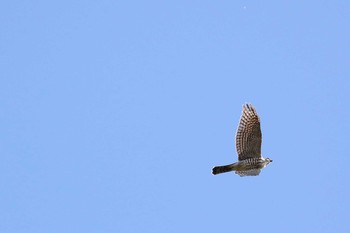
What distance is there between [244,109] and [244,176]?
8.48 ft

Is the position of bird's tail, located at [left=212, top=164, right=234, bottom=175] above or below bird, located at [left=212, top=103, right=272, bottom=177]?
below

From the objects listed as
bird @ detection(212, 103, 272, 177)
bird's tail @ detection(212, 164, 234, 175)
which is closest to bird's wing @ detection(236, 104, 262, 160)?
bird @ detection(212, 103, 272, 177)

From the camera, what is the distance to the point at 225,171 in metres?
34.9

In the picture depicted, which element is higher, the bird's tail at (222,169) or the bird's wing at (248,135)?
the bird's wing at (248,135)

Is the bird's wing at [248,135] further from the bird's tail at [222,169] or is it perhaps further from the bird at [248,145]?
the bird's tail at [222,169]

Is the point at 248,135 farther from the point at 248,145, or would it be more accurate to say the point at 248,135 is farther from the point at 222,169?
the point at 222,169

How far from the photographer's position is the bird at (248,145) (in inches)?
1363

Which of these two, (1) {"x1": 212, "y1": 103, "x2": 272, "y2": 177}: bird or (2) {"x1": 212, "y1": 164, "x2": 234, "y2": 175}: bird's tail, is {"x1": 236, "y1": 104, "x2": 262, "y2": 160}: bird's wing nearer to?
(1) {"x1": 212, "y1": 103, "x2": 272, "y2": 177}: bird

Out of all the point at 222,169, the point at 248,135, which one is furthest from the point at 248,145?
the point at 222,169

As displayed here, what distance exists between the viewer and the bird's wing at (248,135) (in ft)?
113

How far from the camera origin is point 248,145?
1375 inches

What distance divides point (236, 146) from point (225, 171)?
3.24 ft

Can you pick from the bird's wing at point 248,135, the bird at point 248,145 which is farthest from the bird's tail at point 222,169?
the bird's wing at point 248,135

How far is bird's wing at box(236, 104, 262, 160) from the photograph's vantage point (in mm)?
34594
